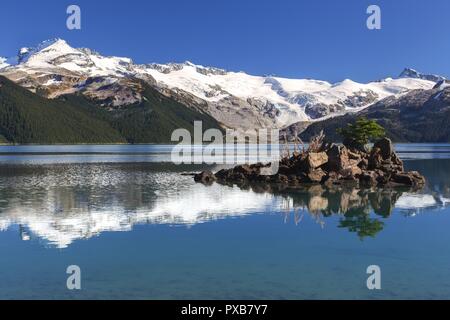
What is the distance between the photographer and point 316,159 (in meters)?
82.6

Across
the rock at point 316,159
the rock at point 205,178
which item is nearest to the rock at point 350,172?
the rock at point 316,159

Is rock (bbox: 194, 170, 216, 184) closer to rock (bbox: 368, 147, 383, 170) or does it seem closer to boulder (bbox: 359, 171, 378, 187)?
boulder (bbox: 359, 171, 378, 187)

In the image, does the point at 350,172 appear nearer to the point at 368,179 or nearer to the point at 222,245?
the point at 368,179

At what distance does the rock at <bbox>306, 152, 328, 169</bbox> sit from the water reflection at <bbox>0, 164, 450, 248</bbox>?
8.94m

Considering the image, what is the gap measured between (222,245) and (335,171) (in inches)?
2018

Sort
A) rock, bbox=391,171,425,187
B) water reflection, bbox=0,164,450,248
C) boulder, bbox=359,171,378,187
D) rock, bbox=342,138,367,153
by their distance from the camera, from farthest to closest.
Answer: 1. rock, bbox=342,138,367,153
2. boulder, bbox=359,171,378,187
3. rock, bbox=391,171,425,187
4. water reflection, bbox=0,164,450,248

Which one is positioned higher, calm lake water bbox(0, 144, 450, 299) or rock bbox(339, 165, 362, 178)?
rock bbox(339, 165, 362, 178)

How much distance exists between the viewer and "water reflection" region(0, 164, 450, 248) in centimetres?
4125

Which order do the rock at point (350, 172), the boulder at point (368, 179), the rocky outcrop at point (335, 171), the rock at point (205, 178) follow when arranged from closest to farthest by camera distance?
the boulder at point (368, 179) < the rocky outcrop at point (335, 171) < the rock at point (205, 178) < the rock at point (350, 172)

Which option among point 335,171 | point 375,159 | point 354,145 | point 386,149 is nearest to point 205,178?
point 335,171

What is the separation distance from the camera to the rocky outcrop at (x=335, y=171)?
78500 millimetres

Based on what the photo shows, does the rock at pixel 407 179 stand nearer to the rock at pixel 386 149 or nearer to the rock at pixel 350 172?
the rock at pixel 350 172

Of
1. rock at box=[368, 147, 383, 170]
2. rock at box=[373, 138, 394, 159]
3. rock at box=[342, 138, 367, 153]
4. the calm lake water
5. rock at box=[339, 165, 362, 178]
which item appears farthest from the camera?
rock at box=[342, 138, 367, 153]

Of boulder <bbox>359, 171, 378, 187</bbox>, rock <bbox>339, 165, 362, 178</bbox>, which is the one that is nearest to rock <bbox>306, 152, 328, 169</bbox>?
rock <bbox>339, 165, 362, 178</bbox>
